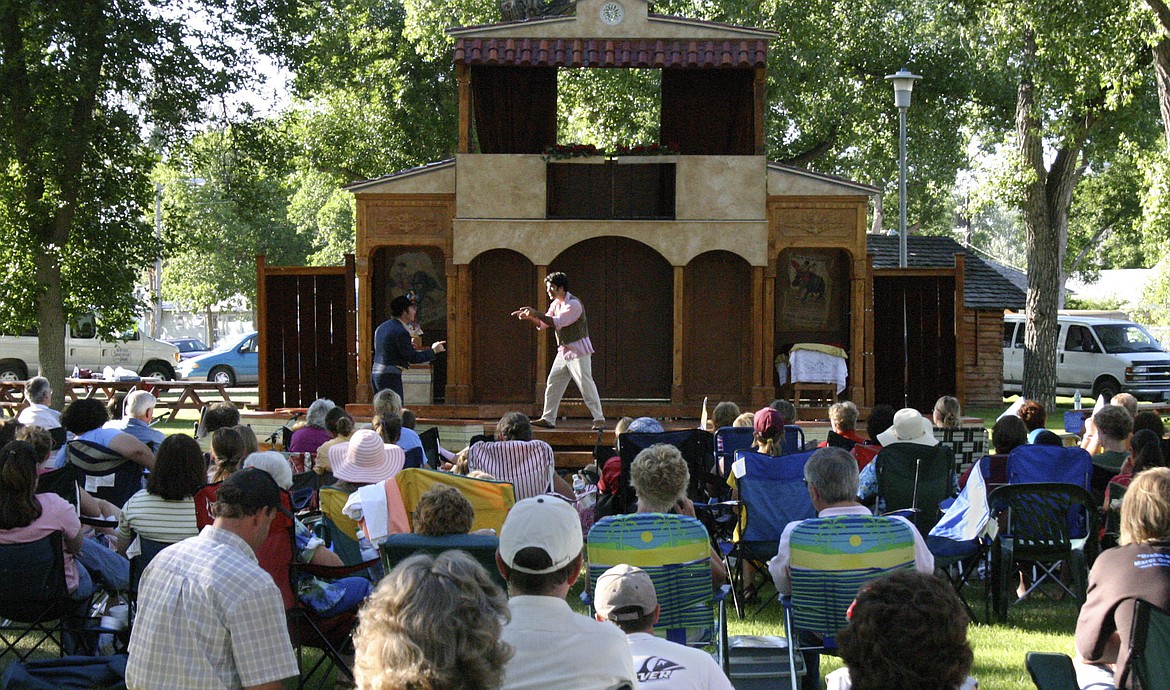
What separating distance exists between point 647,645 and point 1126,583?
6.04 feet

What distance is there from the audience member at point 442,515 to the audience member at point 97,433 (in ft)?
10.6

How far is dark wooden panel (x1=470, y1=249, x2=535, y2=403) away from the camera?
16969 millimetres

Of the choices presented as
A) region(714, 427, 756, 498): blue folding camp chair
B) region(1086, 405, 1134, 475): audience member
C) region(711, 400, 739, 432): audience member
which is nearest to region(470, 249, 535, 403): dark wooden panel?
region(711, 400, 739, 432): audience member

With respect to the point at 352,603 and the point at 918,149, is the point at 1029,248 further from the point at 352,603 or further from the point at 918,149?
the point at 352,603

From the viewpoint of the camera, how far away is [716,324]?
17.1 m

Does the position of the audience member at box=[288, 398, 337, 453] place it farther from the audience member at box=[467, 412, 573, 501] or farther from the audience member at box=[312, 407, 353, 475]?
the audience member at box=[467, 412, 573, 501]

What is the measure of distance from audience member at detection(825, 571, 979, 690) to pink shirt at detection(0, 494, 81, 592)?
15.5 feet

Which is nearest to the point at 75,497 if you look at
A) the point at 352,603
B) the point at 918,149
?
the point at 352,603

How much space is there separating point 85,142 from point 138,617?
1523 centimetres

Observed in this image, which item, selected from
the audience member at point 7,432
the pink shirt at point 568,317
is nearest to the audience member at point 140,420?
the audience member at point 7,432

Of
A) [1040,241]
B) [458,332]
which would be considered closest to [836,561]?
[458,332]

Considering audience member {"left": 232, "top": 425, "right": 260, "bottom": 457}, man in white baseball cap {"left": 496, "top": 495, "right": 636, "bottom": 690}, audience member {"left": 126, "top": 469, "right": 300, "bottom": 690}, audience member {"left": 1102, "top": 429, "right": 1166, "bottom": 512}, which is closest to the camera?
man in white baseball cap {"left": 496, "top": 495, "right": 636, "bottom": 690}

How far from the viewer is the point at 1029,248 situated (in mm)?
22969

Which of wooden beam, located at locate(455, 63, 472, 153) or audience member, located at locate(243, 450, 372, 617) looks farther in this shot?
wooden beam, located at locate(455, 63, 472, 153)
